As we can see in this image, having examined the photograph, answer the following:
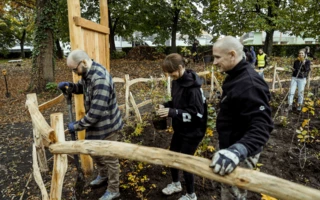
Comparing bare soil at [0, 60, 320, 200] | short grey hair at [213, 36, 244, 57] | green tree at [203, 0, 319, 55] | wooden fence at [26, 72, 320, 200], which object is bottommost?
bare soil at [0, 60, 320, 200]

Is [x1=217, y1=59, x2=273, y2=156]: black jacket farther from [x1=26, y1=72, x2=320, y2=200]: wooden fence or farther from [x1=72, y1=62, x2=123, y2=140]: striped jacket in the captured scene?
[x1=72, y1=62, x2=123, y2=140]: striped jacket

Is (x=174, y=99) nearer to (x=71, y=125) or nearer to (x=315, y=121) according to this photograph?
(x=71, y=125)

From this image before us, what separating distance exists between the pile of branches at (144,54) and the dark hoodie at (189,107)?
16458 mm

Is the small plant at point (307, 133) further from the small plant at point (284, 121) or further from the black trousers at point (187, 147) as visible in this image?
the black trousers at point (187, 147)

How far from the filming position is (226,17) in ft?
54.3

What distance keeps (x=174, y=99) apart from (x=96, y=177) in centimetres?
171

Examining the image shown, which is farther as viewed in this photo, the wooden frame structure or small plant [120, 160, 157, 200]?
small plant [120, 160, 157, 200]

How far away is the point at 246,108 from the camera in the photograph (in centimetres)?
161

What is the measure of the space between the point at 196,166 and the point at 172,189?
1.64 m

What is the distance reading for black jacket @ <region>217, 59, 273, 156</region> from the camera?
1.54 metres

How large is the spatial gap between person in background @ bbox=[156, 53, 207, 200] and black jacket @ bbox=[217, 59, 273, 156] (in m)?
0.60

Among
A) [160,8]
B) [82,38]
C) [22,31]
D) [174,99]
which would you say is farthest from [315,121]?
[22,31]

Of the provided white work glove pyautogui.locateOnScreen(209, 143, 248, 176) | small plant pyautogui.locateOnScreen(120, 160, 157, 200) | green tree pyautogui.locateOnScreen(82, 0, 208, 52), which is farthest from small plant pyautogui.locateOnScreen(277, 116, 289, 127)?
green tree pyautogui.locateOnScreen(82, 0, 208, 52)

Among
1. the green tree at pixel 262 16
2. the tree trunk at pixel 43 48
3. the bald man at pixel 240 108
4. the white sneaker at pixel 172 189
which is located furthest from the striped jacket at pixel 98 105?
the green tree at pixel 262 16
